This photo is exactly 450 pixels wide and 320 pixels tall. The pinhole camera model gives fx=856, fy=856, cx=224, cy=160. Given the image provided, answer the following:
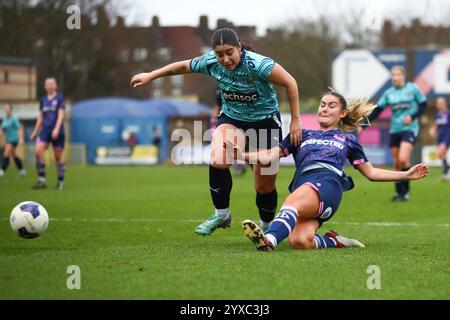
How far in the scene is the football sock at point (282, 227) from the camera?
24.5ft

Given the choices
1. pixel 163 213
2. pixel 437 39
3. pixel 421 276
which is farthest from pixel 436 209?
pixel 437 39

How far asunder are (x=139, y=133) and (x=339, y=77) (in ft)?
45.4

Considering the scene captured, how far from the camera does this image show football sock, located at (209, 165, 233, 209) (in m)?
8.88

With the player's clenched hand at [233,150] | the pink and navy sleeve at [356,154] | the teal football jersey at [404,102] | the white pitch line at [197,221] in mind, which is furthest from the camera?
the teal football jersey at [404,102]

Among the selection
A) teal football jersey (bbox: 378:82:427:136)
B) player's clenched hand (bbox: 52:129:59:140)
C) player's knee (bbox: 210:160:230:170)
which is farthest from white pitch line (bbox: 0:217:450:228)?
player's clenched hand (bbox: 52:129:59:140)

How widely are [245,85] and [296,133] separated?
0.74 meters

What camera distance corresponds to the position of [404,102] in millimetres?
15750

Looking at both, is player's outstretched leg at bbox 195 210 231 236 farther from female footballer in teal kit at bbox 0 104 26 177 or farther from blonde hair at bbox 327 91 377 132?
female footballer in teal kit at bbox 0 104 26 177

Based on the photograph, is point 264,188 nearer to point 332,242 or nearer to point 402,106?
point 332,242

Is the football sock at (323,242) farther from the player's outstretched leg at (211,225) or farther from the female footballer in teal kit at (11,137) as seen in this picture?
the female footballer in teal kit at (11,137)

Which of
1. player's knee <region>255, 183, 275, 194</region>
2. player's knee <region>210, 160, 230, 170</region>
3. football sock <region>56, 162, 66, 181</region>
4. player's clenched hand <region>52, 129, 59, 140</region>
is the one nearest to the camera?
player's knee <region>210, 160, 230, 170</region>

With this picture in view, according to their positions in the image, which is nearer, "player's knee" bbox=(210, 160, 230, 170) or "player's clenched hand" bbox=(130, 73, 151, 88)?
"player's clenched hand" bbox=(130, 73, 151, 88)

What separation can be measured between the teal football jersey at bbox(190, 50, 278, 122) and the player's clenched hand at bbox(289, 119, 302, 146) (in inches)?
21.3

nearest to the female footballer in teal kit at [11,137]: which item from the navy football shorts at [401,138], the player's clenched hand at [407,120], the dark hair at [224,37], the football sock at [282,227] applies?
the navy football shorts at [401,138]
